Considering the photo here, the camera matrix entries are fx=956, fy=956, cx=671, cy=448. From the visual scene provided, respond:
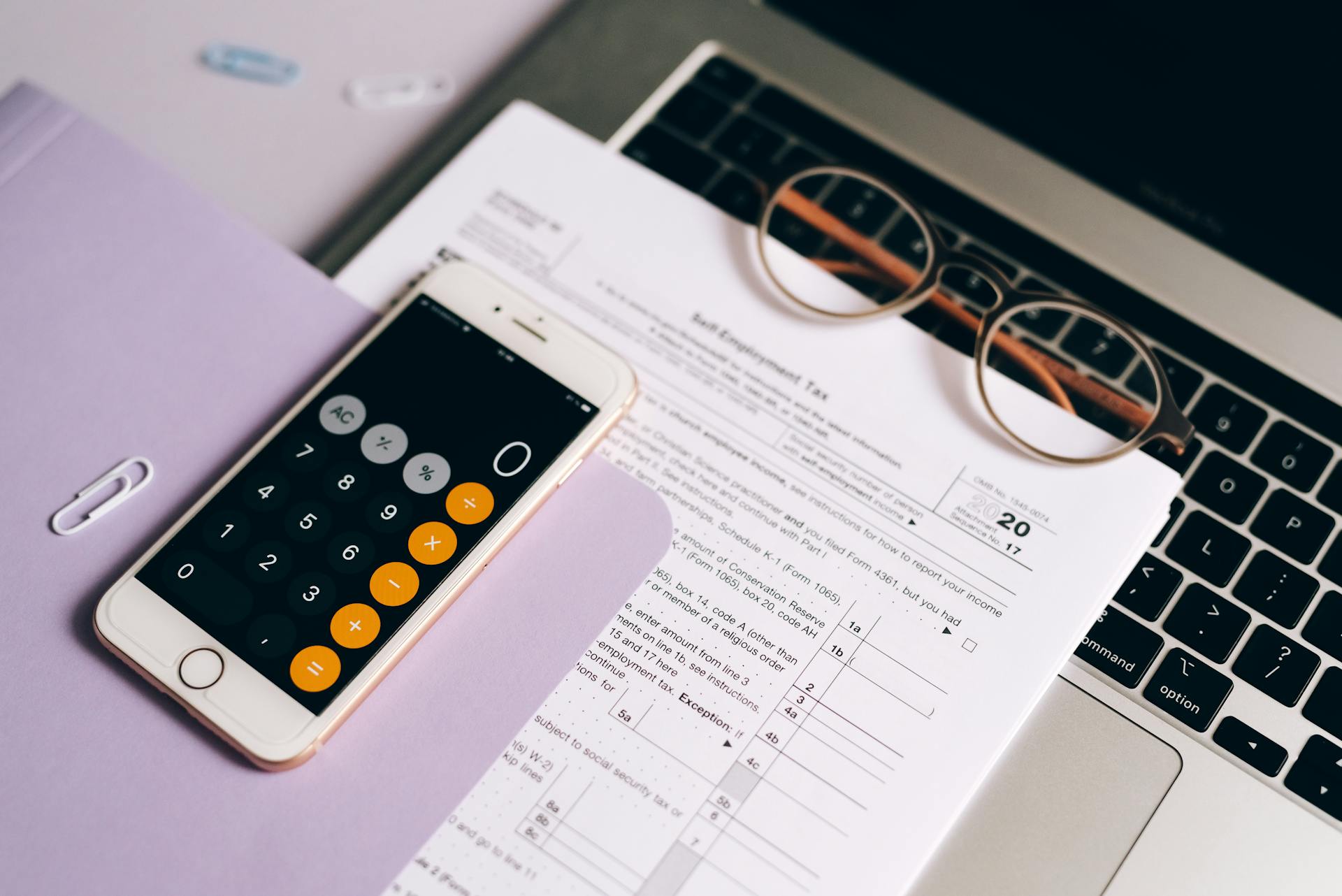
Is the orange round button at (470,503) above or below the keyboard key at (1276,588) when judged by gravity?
below

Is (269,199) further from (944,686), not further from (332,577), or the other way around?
(944,686)

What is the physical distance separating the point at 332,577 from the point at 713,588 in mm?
169

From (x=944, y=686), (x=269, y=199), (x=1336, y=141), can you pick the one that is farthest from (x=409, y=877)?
(x=1336, y=141)

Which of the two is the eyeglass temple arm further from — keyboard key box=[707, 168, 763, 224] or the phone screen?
the phone screen

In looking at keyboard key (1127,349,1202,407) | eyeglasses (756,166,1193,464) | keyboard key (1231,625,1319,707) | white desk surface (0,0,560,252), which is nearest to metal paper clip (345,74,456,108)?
white desk surface (0,0,560,252)

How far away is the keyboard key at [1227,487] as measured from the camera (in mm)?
488

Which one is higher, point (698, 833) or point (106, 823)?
point (698, 833)

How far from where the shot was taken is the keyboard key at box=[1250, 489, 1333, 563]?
0.48 metres

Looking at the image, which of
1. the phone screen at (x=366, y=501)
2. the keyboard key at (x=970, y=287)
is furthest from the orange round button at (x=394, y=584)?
the keyboard key at (x=970, y=287)

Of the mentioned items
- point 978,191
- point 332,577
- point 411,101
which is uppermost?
point 978,191

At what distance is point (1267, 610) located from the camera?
46 cm

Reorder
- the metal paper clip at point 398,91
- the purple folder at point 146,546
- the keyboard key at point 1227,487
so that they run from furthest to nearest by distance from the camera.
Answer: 1. the metal paper clip at point 398,91
2. the keyboard key at point 1227,487
3. the purple folder at point 146,546

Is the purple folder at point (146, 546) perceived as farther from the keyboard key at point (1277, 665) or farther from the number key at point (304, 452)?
the keyboard key at point (1277, 665)

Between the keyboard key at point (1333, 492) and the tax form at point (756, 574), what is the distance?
0.31 feet
